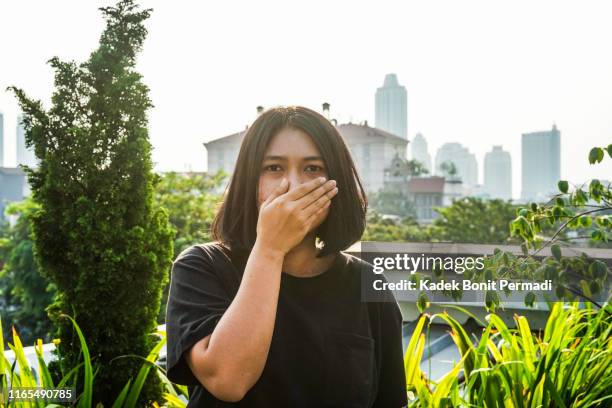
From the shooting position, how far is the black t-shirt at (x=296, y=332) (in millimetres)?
966

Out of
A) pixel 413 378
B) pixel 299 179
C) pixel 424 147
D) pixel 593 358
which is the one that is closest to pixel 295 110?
pixel 299 179

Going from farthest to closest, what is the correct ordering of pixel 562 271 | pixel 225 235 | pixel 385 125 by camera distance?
pixel 385 125 → pixel 562 271 → pixel 225 235

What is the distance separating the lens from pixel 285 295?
1079 mm

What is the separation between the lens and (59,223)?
8.33ft

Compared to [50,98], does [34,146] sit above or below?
below

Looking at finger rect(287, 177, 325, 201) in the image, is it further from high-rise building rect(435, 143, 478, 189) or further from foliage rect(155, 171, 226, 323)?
high-rise building rect(435, 143, 478, 189)

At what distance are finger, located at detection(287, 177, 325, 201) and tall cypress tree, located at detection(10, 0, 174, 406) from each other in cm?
176

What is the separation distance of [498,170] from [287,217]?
363 feet

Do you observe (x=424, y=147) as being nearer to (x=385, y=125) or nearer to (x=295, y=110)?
(x=385, y=125)

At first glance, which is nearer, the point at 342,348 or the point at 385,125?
the point at 342,348

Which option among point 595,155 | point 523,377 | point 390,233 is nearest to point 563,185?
point 595,155

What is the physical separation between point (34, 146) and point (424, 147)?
376ft

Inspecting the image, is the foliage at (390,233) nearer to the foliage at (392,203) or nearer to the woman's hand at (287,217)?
the woman's hand at (287,217)

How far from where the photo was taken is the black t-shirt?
3.17ft
